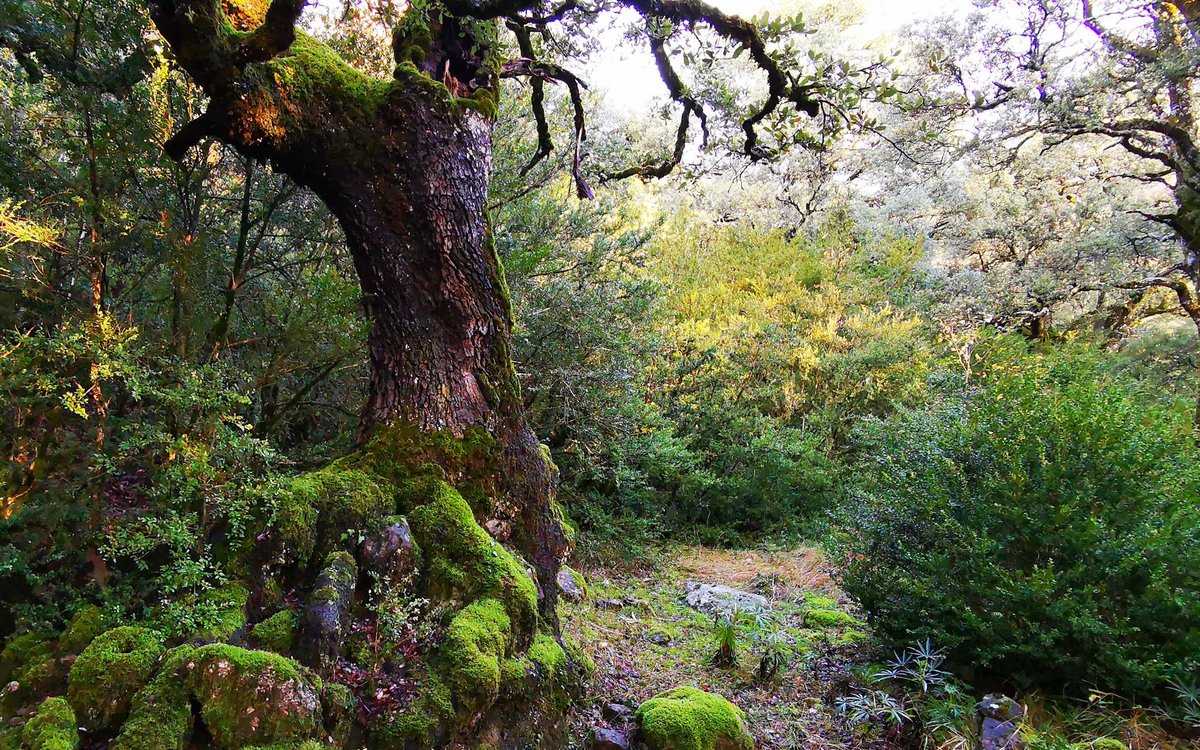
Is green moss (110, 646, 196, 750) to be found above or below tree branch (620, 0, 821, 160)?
below

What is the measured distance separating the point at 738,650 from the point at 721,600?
1295 mm

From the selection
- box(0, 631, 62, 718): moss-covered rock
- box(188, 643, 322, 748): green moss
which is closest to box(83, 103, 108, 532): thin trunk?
box(0, 631, 62, 718): moss-covered rock

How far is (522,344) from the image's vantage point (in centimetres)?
625

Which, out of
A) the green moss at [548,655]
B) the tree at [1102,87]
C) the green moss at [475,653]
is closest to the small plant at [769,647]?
the green moss at [548,655]

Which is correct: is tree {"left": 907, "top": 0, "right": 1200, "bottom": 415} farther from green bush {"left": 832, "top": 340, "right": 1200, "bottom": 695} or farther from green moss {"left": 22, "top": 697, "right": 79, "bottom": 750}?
green moss {"left": 22, "top": 697, "right": 79, "bottom": 750}

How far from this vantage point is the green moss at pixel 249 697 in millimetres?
1959

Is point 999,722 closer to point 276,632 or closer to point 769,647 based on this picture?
point 769,647

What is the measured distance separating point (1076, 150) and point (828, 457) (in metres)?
8.56

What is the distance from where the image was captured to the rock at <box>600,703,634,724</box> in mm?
3277

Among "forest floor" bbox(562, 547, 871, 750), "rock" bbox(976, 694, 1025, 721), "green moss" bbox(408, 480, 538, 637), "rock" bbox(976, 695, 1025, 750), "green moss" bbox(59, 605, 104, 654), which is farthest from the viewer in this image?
"forest floor" bbox(562, 547, 871, 750)

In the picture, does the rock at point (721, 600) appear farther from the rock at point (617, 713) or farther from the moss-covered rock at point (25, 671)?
the moss-covered rock at point (25, 671)

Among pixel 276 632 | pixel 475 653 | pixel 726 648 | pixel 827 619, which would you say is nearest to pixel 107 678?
pixel 276 632

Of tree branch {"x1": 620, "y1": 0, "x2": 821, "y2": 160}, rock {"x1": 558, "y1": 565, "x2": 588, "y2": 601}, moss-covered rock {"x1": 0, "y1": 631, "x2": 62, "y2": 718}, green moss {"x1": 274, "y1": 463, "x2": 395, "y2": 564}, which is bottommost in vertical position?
rock {"x1": 558, "y1": 565, "x2": 588, "y2": 601}

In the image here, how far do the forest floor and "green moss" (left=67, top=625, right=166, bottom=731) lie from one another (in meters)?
1.90
